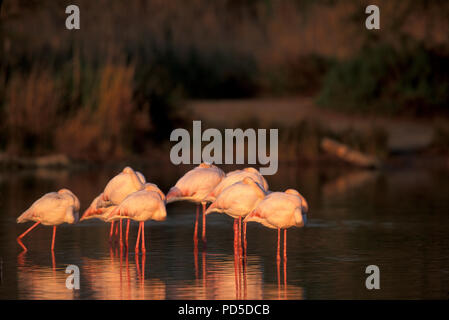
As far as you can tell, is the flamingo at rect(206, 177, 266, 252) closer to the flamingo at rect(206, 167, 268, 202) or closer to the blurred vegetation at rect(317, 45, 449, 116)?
the flamingo at rect(206, 167, 268, 202)

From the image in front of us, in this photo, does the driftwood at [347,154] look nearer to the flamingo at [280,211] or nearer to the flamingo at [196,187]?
the flamingo at [196,187]

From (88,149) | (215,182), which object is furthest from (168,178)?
(215,182)

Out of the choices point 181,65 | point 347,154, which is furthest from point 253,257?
point 181,65

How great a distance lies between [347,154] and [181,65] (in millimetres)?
10355

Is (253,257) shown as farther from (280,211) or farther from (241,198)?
(280,211)

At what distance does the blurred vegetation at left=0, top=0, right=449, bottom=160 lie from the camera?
24.5m

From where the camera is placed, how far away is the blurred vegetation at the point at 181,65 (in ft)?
80.4

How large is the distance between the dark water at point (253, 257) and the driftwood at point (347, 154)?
5.99 meters

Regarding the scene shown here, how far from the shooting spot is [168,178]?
2108 centimetres

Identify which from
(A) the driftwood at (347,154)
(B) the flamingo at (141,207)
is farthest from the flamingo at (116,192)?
(A) the driftwood at (347,154)

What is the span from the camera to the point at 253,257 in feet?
37.8

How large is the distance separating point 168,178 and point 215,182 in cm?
843
